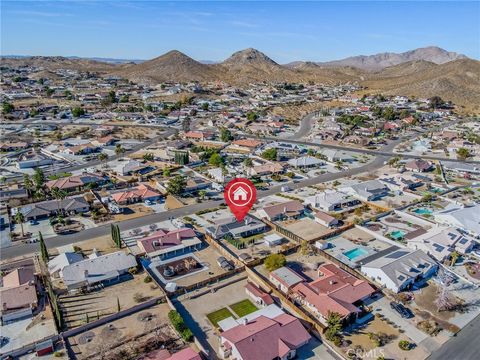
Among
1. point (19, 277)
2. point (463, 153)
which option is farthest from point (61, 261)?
point (463, 153)

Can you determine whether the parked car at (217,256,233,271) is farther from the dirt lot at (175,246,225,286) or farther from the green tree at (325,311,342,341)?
the green tree at (325,311,342,341)

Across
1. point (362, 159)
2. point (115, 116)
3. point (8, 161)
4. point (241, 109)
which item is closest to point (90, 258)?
point (8, 161)

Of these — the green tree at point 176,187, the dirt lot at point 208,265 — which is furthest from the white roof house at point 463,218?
the green tree at point 176,187

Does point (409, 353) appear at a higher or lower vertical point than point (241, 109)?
lower

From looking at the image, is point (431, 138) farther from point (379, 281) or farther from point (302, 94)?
point (302, 94)

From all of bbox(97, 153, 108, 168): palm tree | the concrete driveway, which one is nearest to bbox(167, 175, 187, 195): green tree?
bbox(97, 153, 108, 168): palm tree

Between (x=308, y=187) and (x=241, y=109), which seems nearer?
(x=308, y=187)

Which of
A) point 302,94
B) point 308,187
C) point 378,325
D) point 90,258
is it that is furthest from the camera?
point 302,94

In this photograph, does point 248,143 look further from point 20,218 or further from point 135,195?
point 20,218

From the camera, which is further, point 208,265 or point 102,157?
point 102,157
